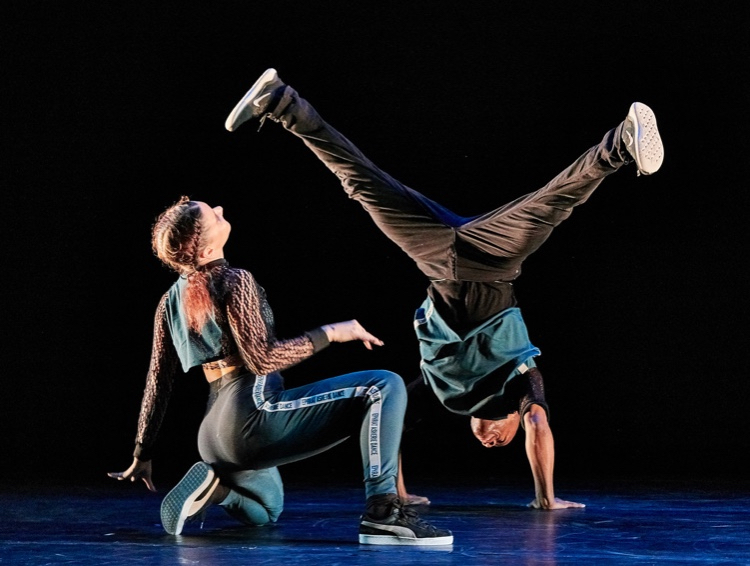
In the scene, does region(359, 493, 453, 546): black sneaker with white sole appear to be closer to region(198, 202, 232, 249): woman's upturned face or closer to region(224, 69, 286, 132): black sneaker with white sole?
region(198, 202, 232, 249): woman's upturned face

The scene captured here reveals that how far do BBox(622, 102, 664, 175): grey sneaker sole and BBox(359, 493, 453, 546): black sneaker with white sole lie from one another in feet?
4.57

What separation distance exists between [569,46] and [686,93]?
0.65 metres

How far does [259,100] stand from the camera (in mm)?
3469

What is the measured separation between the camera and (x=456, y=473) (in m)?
5.20

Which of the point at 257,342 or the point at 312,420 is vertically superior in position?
the point at 257,342

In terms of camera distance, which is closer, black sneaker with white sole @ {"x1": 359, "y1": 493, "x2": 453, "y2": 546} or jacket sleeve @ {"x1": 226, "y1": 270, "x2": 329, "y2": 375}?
black sneaker with white sole @ {"x1": 359, "y1": 493, "x2": 453, "y2": 546}

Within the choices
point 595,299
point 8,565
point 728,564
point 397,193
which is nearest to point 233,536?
point 8,565

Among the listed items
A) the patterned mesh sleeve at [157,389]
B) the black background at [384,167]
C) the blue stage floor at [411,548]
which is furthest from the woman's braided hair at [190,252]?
the black background at [384,167]

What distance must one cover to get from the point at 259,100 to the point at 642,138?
129cm

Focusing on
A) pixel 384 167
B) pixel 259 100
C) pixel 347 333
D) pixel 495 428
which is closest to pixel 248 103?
pixel 259 100

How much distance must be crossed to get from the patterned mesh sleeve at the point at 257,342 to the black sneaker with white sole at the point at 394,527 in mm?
Answer: 433

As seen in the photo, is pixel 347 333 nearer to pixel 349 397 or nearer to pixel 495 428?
pixel 349 397

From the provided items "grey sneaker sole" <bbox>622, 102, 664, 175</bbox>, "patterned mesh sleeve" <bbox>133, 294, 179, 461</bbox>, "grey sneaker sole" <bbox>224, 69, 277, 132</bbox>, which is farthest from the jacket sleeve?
"grey sneaker sole" <bbox>622, 102, 664, 175</bbox>

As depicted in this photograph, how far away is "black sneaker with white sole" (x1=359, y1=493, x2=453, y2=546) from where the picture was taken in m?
2.58
